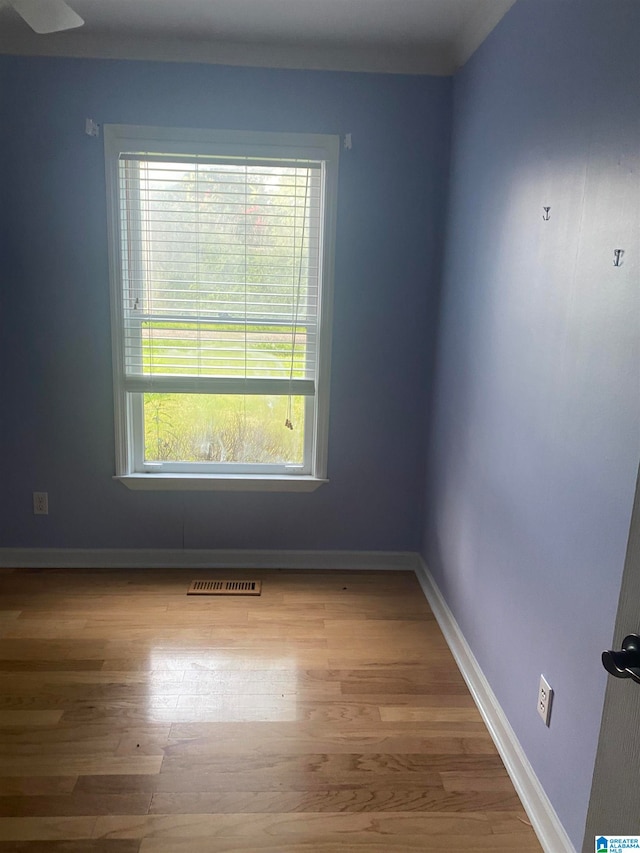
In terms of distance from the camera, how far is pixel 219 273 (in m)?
2.89

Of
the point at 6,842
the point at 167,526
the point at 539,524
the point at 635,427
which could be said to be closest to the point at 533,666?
the point at 539,524

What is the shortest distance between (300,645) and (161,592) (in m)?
0.79

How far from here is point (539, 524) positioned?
5.60 feet

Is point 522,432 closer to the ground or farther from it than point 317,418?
farther from it

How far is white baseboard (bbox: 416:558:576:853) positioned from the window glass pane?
3.63ft

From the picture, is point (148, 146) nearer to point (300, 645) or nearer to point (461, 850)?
point (300, 645)

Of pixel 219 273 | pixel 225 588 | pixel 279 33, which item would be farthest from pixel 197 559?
pixel 279 33

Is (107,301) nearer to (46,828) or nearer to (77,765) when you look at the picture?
(77,765)

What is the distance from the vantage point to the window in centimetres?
279

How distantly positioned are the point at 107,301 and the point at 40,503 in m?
1.08

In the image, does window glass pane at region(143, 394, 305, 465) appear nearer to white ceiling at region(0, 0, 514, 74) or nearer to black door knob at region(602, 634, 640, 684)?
white ceiling at region(0, 0, 514, 74)

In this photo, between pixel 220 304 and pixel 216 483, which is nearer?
pixel 220 304

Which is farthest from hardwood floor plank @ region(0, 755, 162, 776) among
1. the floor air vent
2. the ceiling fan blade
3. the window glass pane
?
the ceiling fan blade

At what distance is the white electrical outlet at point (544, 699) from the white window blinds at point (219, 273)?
1.78m
